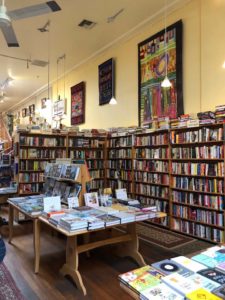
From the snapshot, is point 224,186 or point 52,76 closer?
point 224,186

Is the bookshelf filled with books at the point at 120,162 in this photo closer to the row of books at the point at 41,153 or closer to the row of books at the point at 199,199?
the row of books at the point at 41,153

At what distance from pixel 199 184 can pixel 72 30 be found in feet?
13.9

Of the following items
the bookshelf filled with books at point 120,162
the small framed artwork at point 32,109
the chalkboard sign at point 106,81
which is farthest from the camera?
the small framed artwork at point 32,109

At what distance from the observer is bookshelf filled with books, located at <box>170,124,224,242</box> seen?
13.0ft

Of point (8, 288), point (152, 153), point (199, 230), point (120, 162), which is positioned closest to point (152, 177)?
point (152, 153)

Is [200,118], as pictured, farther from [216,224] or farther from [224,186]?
[216,224]

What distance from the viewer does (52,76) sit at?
8922 millimetres

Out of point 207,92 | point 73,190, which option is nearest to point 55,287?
point 73,190

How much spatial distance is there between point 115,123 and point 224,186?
3.40 meters

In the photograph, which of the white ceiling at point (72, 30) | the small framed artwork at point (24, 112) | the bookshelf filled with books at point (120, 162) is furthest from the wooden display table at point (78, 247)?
the small framed artwork at point (24, 112)

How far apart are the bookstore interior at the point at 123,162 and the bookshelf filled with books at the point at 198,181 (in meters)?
0.02

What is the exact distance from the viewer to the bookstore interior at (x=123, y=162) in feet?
8.71

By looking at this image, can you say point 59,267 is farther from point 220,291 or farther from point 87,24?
point 87,24

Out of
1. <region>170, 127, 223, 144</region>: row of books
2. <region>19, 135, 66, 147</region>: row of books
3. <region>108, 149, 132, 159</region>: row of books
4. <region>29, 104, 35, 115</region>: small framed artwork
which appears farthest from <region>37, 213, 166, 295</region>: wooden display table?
<region>29, 104, 35, 115</region>: small framed artwork
